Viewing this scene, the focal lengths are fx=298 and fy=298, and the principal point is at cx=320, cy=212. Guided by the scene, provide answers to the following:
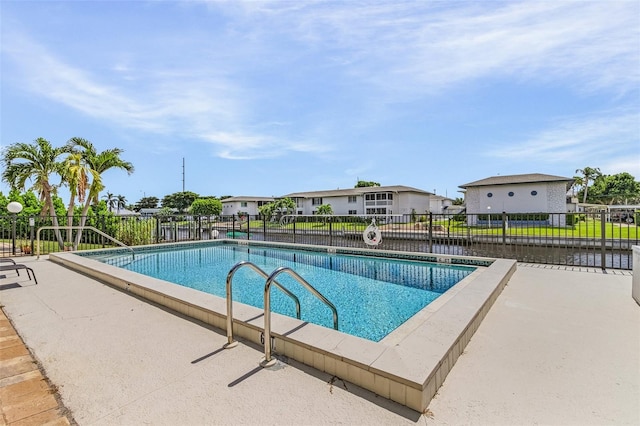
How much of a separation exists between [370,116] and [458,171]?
27.3m

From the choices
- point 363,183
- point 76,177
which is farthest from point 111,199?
point 76,177

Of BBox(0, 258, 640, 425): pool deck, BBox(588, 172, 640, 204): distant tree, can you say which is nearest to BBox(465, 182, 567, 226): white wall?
BBox(0, 258, 640, 425): pool deck

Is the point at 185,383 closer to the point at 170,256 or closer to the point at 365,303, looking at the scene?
the point at 365,303

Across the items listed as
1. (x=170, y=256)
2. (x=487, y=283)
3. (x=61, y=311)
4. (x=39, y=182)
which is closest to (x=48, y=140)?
(x=39, y=182)

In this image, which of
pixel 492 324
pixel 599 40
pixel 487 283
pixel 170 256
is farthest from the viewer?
pixel 170 256

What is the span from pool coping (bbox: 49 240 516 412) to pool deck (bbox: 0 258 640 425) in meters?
0.09

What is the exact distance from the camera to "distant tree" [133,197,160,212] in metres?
72.5

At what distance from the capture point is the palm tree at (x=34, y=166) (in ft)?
35.6

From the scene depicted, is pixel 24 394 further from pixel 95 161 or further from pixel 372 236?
pixel 95 161

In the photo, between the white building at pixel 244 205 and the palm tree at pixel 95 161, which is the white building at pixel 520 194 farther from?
the white building at pixel 244 205

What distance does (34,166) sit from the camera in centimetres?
1121

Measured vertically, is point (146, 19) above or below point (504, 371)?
above

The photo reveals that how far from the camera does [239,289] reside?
217 inches

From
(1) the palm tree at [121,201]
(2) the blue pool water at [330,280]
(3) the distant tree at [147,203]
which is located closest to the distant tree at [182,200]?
(3) the distant tree at [147,203]
